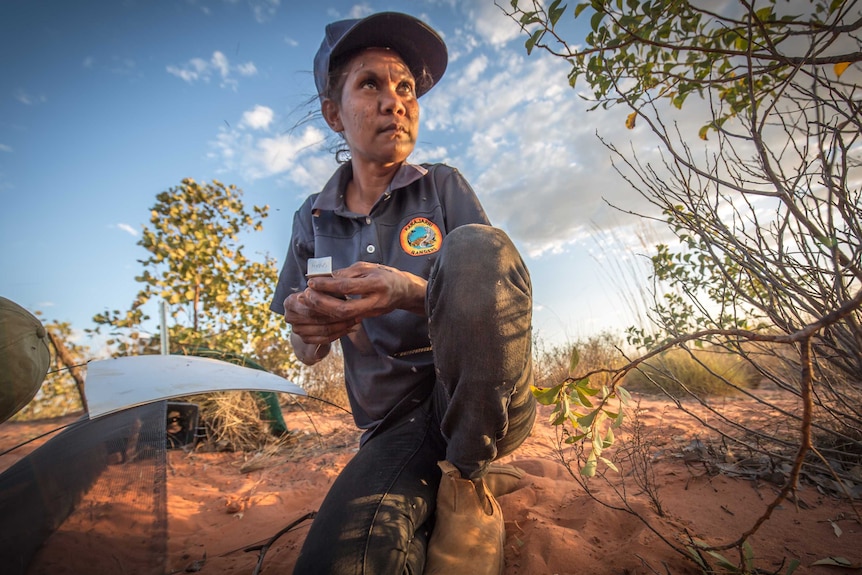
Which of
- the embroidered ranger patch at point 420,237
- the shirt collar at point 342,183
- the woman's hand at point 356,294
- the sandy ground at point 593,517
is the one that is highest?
the shirt collar at point 342,183

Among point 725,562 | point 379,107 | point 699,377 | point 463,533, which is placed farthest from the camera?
point 699,377

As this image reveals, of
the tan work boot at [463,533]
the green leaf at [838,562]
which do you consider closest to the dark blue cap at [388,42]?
the tan work boot at [463,533]

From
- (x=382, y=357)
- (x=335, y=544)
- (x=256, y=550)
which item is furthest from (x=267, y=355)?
(x=335, y=544)

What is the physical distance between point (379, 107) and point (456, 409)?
1.40 m

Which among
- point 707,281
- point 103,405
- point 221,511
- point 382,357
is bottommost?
point 221,511

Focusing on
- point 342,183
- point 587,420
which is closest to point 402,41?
point 342,183

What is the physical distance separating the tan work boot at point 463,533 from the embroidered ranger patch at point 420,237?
2.84ft

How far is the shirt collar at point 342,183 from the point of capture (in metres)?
1.78

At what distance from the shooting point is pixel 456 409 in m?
1.05

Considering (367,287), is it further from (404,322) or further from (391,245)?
(391,245)

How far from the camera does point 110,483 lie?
1411 millimetres

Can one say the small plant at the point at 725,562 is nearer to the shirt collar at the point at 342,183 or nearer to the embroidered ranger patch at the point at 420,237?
the embroidered ranger patch at the point at 420,237

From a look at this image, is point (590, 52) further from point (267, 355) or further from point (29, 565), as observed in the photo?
point (267, 355)

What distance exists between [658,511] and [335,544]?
123 cm
